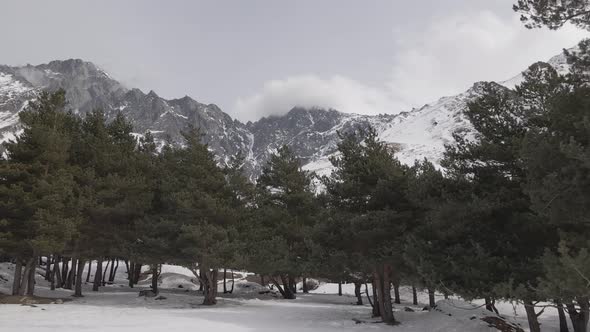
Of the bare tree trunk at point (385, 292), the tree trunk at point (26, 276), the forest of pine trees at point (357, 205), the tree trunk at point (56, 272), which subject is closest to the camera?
the forest of pine trees at point (357, 205)

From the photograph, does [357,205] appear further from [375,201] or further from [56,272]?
[56,272]

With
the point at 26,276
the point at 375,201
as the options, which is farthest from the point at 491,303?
the point at 26,276

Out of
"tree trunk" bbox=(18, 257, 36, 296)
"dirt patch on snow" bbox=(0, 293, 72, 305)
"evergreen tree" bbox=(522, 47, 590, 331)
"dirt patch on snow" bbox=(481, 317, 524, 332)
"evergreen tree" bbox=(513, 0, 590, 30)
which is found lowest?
"dirt patch on snow" bbox=(481, 317, 524, 332)

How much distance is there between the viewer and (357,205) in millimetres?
22469

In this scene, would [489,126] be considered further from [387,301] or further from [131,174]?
[131,174]

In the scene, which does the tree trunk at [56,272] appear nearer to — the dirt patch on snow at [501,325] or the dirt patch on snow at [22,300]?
the dirt patch on snow at [22,300]

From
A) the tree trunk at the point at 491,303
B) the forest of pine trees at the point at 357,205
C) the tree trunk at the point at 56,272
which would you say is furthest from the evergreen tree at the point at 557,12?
the tree trunk at the point at 56,272

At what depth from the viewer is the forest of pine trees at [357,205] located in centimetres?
1214

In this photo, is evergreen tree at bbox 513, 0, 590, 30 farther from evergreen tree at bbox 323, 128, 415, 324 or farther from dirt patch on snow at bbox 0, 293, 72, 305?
dirt patch on snow at bbox 0, 293, 72, 305

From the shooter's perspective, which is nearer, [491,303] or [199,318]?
[491,303]

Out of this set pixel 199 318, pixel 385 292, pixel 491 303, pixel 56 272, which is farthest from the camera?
pixel 56 272

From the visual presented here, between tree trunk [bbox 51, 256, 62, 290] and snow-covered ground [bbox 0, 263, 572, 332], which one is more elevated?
tree trunk [bbox 51, 256, 62, 290]

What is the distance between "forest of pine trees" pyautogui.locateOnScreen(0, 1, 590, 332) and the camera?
39.8ft

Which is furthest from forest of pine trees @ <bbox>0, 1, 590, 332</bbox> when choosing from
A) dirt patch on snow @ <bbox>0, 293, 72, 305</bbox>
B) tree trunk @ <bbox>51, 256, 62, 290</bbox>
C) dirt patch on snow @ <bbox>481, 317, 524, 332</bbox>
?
tree trunk @ <bbox>51, 256, 62, 290</bbox>
